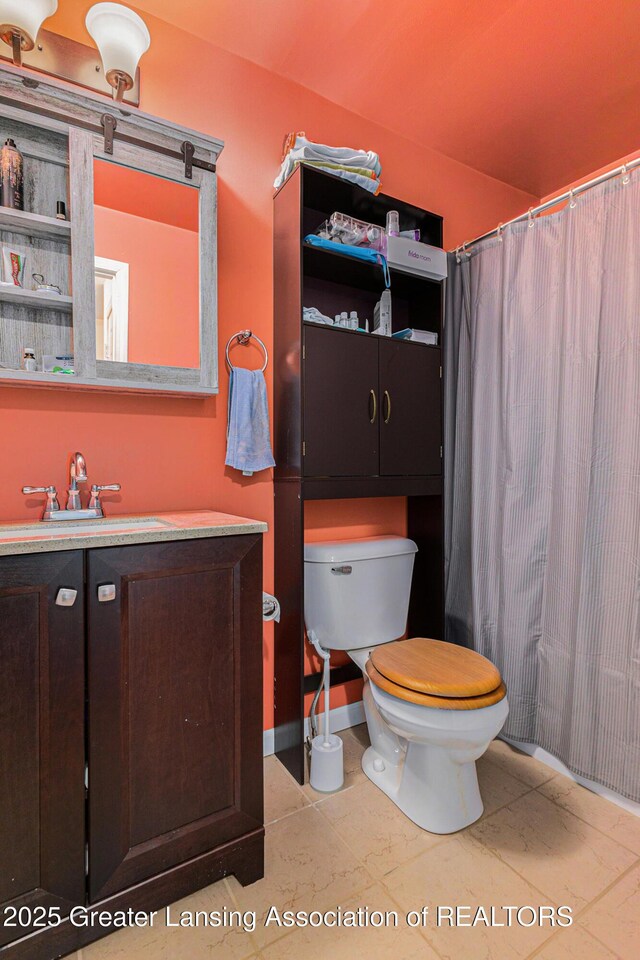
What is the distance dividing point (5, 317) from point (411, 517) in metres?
1.71

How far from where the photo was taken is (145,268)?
1463mm

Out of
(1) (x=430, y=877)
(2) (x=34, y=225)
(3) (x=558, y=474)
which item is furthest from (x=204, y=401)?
(1) (x=430, y=877)

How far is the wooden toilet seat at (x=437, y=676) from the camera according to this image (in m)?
1.34

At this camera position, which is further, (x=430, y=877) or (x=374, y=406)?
(x=374, y=406)

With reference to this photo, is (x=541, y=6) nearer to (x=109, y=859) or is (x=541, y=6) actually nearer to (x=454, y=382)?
(x=454, y=382)

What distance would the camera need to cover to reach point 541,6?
1477mm

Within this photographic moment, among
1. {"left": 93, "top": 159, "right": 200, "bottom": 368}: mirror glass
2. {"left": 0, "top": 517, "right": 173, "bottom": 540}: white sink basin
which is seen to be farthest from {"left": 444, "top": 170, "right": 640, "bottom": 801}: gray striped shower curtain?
{"left": 0, "top": 517, "right": 173, "bottom": 540}: white sink basin

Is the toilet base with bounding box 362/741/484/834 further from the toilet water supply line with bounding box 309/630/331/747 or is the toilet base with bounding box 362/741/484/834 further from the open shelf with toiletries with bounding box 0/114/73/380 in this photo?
the open shelf with toiletries with bounding box 0/114/73/380

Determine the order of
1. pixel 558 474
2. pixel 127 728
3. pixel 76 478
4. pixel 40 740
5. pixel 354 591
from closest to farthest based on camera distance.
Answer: pixel 40 740 → pixel 127 728 → pixel 76 478 → pixel 558 474 → pixel 354 591

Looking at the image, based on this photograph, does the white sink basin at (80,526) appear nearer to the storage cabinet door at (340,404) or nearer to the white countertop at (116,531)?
the white countertop at (116,531)

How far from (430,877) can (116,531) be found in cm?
125

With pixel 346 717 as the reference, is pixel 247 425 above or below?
above

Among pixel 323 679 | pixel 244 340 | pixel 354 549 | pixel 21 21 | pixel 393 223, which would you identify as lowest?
pixel 323 679

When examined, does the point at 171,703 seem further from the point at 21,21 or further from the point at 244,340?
the point at 21,21
